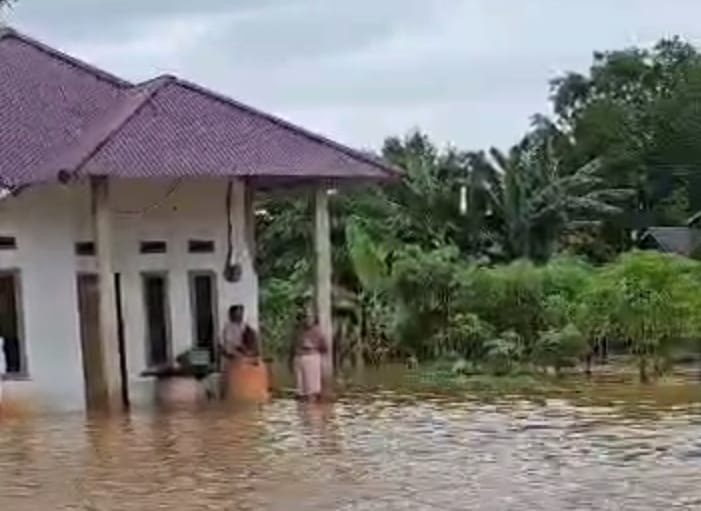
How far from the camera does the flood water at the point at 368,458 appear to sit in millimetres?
12484

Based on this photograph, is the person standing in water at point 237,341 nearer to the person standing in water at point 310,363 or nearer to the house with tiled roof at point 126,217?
the house with tiled roof at point 126,217

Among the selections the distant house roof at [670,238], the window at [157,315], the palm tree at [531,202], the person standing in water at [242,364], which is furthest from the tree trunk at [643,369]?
the distant house roof at [670,238]

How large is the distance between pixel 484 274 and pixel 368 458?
15.3m

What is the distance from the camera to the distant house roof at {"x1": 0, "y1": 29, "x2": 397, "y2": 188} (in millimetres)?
21141

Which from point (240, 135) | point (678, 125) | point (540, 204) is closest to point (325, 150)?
point (240, 135)

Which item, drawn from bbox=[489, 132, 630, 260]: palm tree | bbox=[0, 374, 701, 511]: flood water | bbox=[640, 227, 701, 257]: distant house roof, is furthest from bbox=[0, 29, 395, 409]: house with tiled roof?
bbox=[640, 227, 701, 257]: distant house roof

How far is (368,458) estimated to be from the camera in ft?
49.8

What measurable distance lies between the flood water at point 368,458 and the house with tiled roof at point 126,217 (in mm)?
1573

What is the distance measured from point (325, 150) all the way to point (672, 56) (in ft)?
161

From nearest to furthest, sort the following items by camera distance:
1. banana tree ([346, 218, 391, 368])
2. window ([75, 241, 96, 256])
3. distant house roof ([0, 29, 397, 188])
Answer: distant house roof ([0, 29, 397, 188]) < window ([75, 241, 96, 256]) < banana tree ([346, 218, 391, 368])

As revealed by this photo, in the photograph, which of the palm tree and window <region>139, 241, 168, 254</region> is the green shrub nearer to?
the palm tree

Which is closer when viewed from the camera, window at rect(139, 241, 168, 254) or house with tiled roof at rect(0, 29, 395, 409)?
house with tiled roof at rect(0, 29, 395, 409)

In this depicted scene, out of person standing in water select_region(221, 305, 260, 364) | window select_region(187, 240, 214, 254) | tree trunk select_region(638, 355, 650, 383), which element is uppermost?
window select_region(187, 240, 214, 254)

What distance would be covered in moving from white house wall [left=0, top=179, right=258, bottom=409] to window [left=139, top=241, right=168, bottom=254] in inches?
2.4
